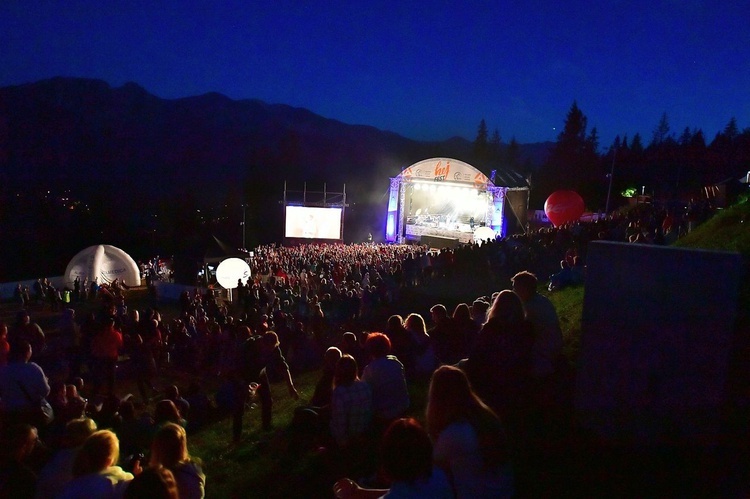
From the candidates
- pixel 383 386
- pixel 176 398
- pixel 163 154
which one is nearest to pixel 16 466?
pixel 176 398

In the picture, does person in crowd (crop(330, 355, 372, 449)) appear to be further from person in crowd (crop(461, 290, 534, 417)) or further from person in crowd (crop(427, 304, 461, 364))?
person in crowd (crop(427, 304, 461, 364))

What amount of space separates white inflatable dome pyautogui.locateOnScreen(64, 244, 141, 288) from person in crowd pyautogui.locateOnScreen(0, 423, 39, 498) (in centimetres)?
2195

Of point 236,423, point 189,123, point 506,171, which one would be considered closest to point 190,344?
point 236,423

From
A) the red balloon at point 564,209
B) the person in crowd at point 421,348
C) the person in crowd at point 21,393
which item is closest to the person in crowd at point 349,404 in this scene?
the person in crowd at point 421,348

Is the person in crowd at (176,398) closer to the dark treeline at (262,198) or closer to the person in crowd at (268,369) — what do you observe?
the person in crowd at (268,369)

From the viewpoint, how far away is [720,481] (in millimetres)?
3252

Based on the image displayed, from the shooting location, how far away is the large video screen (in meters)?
32.4

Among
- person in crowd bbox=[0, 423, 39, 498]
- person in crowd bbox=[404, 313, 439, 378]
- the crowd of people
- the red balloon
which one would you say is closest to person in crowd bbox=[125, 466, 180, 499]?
the crowd of people

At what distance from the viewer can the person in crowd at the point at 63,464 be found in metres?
2.98

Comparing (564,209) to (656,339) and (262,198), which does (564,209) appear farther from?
(262,198)

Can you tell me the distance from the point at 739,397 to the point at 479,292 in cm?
1070

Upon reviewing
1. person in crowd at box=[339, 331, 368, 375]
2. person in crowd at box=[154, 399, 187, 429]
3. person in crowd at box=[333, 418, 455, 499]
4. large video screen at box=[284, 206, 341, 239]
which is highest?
large video screen at box=[284, 206, 341, 239]

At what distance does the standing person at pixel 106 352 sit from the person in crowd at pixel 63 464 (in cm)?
465

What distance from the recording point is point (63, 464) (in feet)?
9.98
